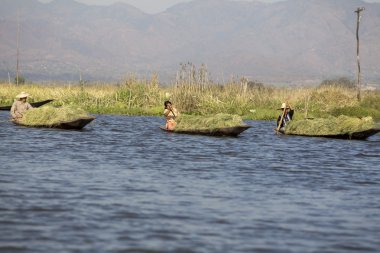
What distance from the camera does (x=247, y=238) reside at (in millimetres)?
10641

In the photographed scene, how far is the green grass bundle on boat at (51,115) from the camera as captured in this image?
2845cm

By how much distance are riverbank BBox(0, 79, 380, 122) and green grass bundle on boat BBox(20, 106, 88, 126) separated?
1269cm

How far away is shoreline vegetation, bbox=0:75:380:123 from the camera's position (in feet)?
136

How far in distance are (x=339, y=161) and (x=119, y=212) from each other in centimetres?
1098

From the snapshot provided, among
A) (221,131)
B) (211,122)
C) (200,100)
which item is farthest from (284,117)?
(200,100)

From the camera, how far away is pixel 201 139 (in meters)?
28.3

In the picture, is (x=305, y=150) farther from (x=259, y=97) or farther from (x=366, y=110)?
(x=259, y=97)

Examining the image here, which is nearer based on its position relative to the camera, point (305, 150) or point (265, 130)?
point (305, 150)

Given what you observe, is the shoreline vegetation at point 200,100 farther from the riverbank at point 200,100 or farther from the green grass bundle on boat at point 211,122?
the green grass bundle on boat at point 211,122

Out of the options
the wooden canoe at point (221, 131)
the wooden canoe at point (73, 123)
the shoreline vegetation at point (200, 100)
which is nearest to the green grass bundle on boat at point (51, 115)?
the wooden canoe at point (73, 123)

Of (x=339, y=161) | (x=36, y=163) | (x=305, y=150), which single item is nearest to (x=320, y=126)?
(x=305, y=150)

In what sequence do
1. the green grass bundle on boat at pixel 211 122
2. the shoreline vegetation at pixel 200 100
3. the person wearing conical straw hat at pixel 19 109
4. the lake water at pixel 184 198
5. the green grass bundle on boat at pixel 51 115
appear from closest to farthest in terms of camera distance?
the lake water at pixel 184 198 → the green grass bundle on boat at pixel 211 122 → the green grass bundle on boat at pixel 51 115 → the person wearing conical straw hat at pixel 19 109 → the shoreline vegetation at pixel 200 100

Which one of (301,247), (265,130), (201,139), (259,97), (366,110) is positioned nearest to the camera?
(301,247)

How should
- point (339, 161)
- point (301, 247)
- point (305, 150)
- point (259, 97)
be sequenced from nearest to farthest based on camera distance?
point (301, 247)
point (339, 161)
point (305, 150)
point (259, 97)
